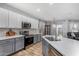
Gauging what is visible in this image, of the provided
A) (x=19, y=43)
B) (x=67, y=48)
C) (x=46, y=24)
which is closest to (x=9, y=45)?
(x=19, y=43)

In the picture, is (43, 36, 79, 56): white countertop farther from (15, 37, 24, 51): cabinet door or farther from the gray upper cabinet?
(15, 37, 24, 51): cabinet door

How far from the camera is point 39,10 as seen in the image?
365 cm

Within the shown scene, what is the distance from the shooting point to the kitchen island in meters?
2.89

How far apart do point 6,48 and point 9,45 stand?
170 mm

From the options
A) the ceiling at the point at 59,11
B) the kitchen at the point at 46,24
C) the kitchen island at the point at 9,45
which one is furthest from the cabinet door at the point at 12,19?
the ceiling at the point at 59,11

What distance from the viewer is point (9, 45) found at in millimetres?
3221

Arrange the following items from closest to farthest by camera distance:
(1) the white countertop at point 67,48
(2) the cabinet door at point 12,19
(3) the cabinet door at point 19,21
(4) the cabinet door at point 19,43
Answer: (1) the white countertop at point 67,48
(2) the cabinet door at point 12,19
(4) the cabinet door at point 19,43
(3) the cabinet door at point 19,21

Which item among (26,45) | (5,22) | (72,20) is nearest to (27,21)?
(26,45)

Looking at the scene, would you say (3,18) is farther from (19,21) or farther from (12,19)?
(19,21)

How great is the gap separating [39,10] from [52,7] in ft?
1.73

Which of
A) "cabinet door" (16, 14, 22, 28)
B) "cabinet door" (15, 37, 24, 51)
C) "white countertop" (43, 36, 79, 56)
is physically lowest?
"cabinet door" (15, 37, 24, 51)

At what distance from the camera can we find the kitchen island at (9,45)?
2.89 m

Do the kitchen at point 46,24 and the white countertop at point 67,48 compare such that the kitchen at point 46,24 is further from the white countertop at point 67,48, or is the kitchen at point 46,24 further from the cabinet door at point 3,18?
the white countertop at point 67,48

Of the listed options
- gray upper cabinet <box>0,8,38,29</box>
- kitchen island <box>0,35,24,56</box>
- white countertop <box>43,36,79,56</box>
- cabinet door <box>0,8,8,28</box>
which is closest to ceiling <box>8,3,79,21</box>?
gray upper cabinet <box>0,8,38,29</box>
